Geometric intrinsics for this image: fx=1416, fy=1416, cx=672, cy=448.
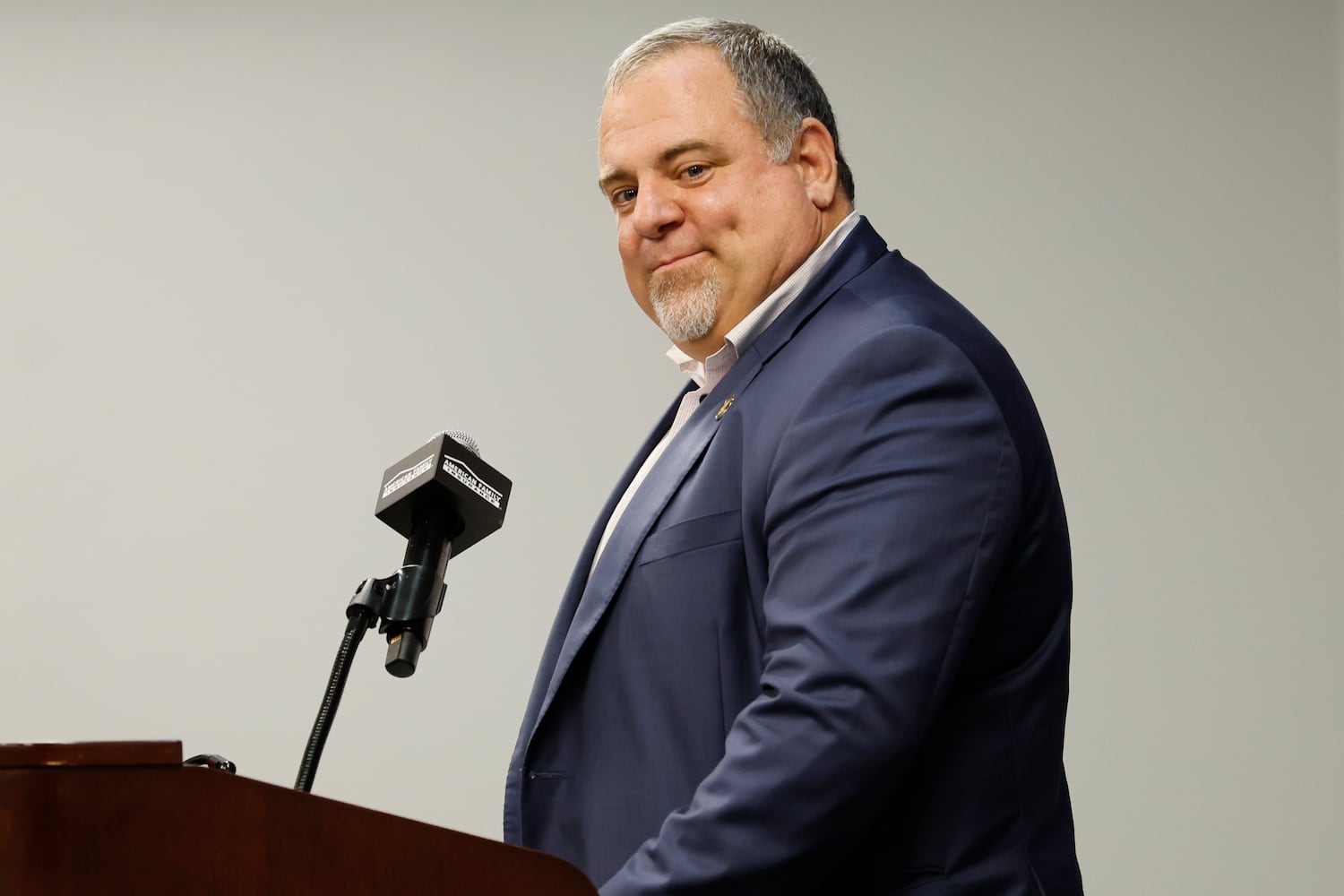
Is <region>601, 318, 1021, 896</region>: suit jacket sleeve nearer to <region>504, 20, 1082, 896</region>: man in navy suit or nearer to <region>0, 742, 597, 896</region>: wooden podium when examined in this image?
<region>504, 20, 1082, 896</region>: man in navy suit

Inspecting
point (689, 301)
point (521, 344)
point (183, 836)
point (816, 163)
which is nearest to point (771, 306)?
point (689, 301)

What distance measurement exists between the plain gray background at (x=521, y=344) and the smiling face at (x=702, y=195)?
6.13 ft

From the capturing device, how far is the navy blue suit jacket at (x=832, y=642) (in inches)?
44.9

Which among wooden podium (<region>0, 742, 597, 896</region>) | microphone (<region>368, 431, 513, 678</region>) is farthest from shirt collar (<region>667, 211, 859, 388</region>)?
wooden podium (<region>0, 742, 597, 896</region>)

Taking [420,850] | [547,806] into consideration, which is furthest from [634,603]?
[420,850]

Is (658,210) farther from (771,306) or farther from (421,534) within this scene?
(421,534)

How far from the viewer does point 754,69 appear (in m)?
1.69

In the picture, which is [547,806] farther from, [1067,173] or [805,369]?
[1067,173]

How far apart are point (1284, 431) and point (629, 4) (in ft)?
6.37

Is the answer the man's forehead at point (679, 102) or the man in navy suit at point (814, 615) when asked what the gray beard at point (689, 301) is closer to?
the man in navy suit at point (814, 615)

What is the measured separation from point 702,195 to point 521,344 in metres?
2.03

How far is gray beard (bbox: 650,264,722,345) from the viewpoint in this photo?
166 cm

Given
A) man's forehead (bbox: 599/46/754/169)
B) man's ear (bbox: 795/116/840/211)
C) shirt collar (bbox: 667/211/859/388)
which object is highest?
man's forehead (bbox: 599/46/754/169)

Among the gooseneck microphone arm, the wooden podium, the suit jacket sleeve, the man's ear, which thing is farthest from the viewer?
the man's ear
